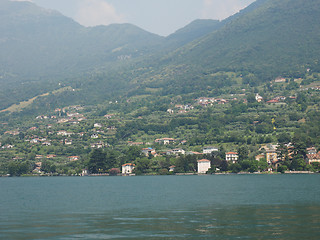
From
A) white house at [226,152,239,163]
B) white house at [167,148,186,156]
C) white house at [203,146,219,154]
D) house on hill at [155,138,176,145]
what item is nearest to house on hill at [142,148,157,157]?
white house at [167,148,186,156]

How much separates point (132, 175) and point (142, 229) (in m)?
104

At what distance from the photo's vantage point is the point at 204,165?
132m

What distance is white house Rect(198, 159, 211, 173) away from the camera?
430ft

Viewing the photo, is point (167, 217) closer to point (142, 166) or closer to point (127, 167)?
point (142, 166)

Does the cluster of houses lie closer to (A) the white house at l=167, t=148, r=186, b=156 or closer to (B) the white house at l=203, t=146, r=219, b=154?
(B) the white house at l=203, t=146, r=219, b=154

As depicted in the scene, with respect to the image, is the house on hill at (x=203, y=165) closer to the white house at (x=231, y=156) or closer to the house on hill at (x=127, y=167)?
the white house at (x=231, y=156)

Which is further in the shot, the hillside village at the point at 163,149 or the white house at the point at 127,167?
the white house at the point at 127,167

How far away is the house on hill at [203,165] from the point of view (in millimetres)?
131150

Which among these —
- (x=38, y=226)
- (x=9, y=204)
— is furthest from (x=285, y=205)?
(x=9, y=204)

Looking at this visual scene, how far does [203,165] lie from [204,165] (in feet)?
0.92

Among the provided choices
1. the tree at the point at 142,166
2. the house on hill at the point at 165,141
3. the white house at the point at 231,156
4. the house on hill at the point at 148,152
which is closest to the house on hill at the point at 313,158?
the white house at the point at 231,156

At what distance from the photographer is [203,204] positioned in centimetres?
5122

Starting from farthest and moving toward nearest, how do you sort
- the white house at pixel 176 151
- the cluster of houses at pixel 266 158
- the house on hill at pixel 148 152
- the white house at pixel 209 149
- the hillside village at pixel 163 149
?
the house on hill at pixel 148 152 < the white house at pixel 176 151 < the white house at pixel 209 149 < the hillside village at pixel 163 149 < the cluster of houses at pixel 266 158

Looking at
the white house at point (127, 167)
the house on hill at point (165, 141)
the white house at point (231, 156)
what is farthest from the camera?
the house on hill at point (165, 141)
